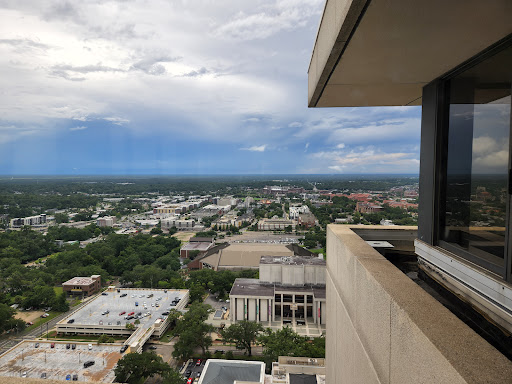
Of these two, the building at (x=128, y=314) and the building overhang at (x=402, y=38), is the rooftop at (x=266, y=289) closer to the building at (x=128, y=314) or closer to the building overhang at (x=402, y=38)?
the building at (x=128, y=314)

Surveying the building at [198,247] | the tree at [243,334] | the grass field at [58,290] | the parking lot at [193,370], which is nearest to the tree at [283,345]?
the tree at [243,334]

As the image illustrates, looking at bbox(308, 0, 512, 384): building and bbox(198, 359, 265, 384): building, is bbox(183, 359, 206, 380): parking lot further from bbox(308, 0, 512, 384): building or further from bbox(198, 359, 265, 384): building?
bbox(308, 0, 512, 384): building

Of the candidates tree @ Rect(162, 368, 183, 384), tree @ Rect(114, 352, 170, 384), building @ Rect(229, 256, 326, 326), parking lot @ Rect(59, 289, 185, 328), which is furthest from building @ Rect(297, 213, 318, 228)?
tree @ Rect(162, 368, 183, 384)

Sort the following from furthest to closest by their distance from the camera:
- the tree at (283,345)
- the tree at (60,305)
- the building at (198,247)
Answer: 1. the building at (198,247)
2. the tree at (60,305)
3. the tree at (283,345)

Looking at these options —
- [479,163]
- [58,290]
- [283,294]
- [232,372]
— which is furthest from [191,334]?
[58,290]

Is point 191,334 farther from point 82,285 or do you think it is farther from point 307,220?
point 307,220

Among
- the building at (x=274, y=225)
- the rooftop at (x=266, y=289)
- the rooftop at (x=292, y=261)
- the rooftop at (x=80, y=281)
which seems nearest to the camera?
the rooftop at (x=266, y=289)
